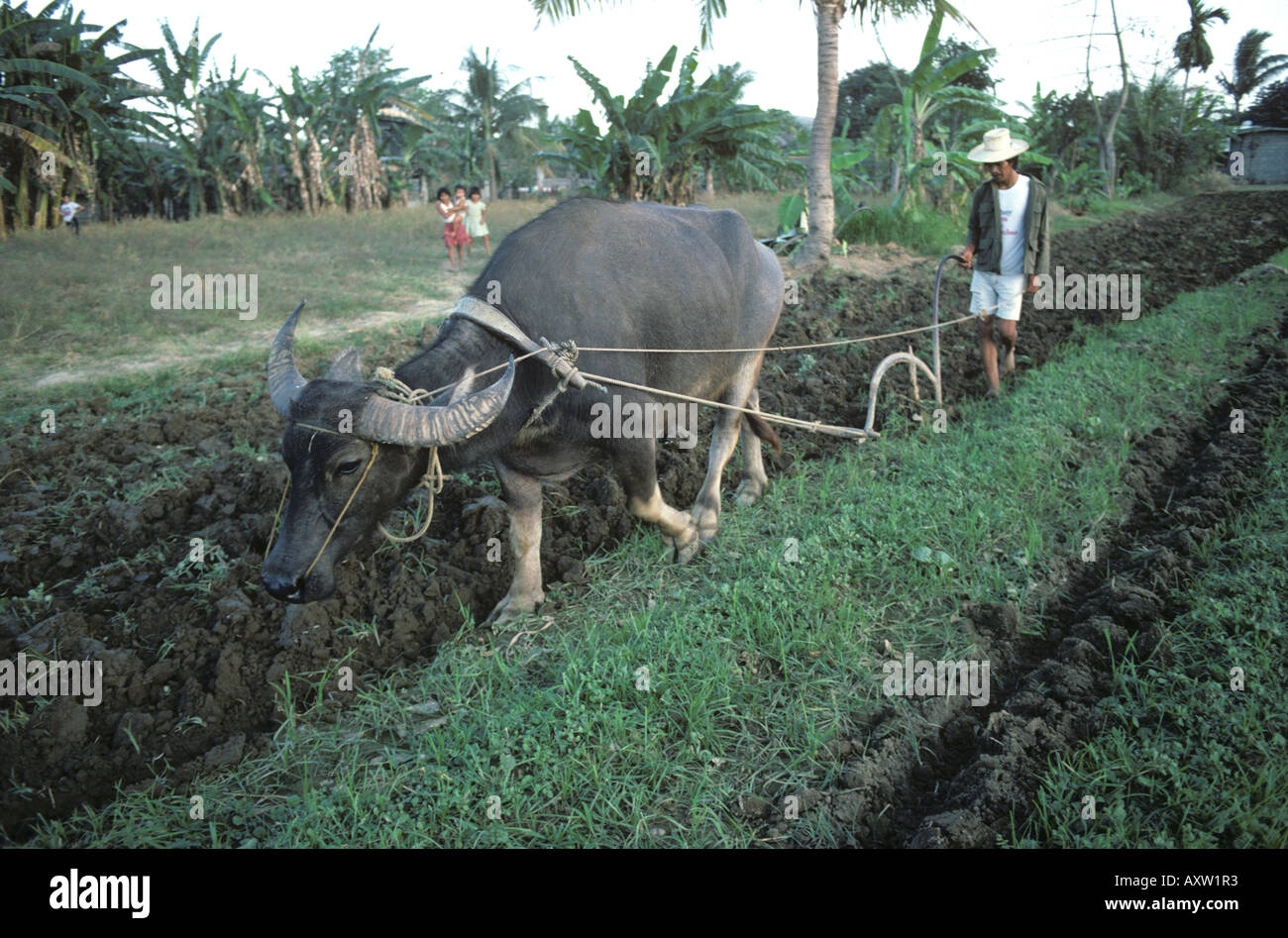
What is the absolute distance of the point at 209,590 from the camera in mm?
3641

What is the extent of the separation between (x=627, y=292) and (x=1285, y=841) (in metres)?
3.04

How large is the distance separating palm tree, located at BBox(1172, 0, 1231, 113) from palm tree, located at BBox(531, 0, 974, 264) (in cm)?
2627

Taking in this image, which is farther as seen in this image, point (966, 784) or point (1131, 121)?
point (1131, 121)

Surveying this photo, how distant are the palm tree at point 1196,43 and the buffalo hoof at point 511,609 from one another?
1413 inches

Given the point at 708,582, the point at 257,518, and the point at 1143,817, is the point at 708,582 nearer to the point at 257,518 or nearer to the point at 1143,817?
the point at 1143,817

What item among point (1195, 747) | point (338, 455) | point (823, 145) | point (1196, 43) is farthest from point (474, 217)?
point (1196, 43)

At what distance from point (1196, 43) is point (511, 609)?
121 ft

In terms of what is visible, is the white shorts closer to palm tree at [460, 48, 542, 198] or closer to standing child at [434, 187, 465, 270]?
standing child at [434, 187, 465, 270]

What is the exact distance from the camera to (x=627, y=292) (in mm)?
3760

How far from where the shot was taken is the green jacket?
226 inches

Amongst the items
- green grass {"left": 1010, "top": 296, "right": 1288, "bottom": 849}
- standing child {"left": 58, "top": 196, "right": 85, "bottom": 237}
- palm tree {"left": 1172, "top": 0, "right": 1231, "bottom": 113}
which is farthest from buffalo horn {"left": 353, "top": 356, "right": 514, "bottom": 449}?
palm tree {"left": 1172, "top": 0, "right": 1231, "bottom": 113}

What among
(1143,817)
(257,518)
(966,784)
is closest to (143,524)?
(257,518)

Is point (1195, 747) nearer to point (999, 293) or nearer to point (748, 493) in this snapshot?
point (748, 493)

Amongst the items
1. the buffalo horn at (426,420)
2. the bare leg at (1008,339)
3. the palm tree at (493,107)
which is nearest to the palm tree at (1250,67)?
the palm tree at (493,107)
